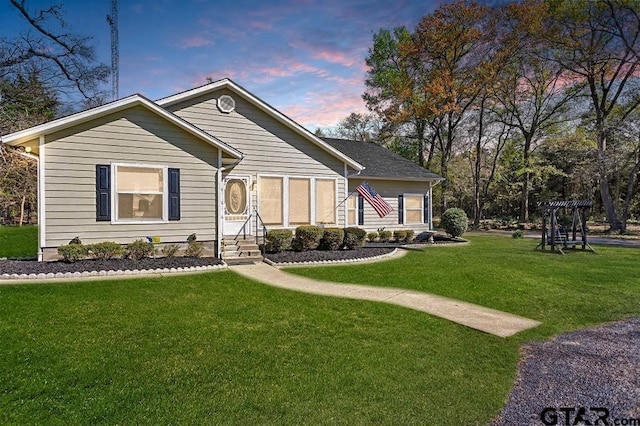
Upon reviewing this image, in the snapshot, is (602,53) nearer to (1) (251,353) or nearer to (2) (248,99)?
(2) (248,99)

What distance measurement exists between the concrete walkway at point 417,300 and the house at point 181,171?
317 centimetres

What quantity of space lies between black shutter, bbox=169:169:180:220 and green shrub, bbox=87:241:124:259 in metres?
1.63

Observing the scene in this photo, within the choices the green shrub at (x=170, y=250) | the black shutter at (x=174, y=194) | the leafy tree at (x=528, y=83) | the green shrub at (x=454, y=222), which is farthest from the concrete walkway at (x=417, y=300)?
the leafy tree at (x=528, y=83)

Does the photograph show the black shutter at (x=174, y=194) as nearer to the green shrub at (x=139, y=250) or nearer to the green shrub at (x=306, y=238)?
the green shrub at (x=139, y=250)

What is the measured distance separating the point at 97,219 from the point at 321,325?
300 inches

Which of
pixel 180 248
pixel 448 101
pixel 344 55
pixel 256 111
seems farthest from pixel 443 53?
pixel 180 248

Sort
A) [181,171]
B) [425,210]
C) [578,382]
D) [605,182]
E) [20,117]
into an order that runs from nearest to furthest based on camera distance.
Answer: [578,382] < [181,171] < [20,117] < [425,210] < [605,182]

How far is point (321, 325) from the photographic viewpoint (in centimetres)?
547

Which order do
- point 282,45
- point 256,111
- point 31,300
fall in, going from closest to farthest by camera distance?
point 31,300 → point 256,111 → point 282,45

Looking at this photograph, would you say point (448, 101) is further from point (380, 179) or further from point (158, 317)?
point (158, 317)

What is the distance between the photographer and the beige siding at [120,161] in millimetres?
9414

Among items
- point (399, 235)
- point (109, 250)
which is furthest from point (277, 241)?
point (399, 235)

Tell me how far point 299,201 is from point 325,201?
1118mm

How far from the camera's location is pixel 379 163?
19.1 m
